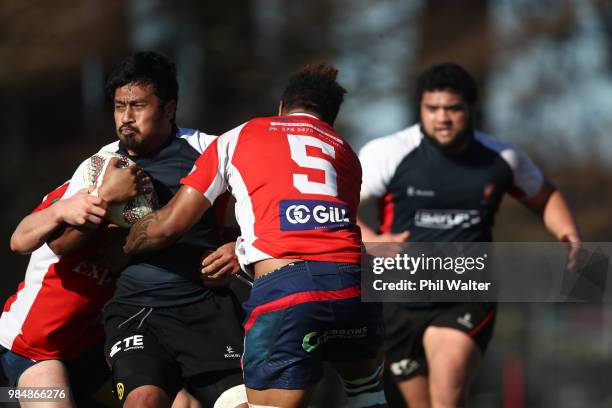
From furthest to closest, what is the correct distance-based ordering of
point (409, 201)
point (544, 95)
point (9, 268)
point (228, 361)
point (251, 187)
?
point (544, 95) → point (9, 268) → point (409, 201) → point (228, 361) → point (251, 187)

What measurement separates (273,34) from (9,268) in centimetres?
819

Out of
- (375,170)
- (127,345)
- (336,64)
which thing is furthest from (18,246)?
(336,64)

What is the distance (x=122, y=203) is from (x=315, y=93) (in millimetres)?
1110

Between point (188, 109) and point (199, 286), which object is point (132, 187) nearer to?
point (199, 286)

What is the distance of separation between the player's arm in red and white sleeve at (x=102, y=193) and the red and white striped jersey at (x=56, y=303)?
11.0 inches

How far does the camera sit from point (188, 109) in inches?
789

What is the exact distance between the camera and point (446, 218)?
7477mm

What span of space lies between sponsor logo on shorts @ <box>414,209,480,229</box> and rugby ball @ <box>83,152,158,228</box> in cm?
259

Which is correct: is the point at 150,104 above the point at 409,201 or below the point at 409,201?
above

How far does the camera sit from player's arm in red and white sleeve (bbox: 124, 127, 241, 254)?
200 inches

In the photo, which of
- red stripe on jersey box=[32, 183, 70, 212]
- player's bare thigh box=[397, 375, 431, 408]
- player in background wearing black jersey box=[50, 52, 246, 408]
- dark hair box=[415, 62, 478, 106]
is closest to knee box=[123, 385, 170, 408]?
player in background wearing black jersey box=[50, 52, 246, 408]

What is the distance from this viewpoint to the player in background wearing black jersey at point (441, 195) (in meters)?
7.36

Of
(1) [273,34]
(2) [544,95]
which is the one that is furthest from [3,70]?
(2) [544,95]

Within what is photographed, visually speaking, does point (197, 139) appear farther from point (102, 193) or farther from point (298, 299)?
point (298, 299)
